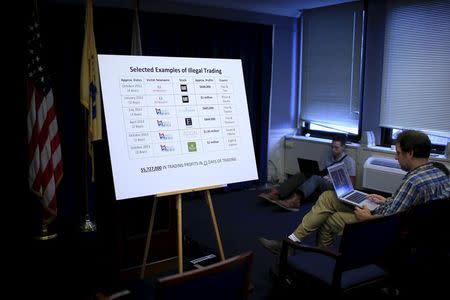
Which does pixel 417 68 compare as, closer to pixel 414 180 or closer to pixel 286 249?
pixel 414 180

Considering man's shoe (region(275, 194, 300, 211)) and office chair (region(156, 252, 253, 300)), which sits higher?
office chair (region(156, 252, 253, 300))

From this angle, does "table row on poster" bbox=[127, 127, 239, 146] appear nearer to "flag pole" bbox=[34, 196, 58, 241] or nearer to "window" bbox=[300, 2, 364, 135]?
"flag pole" bbox=[34, 196, 58, 241]

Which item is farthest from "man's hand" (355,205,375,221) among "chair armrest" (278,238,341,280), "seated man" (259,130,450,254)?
"chair armrest" (278,238,341,280)

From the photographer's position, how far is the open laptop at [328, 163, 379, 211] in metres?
2.85

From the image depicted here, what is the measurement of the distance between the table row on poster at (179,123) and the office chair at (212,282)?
1238mm

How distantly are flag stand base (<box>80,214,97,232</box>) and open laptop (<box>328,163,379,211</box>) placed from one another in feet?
7.43

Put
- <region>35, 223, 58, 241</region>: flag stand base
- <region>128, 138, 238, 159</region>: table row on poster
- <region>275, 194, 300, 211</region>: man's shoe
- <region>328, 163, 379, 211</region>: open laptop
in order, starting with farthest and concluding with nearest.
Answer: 1. <region>275, 194, 300, 211</region>: man's shoe
2. <region>35, 223, 58, 241</region>: flag stand base
3. <region>328, 163, 379, 211</region>: open laptop
4. <region>128, 138, 238, 159</region>: table row on poster

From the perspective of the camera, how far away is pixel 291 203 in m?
4.74

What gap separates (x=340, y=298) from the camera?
2.06m

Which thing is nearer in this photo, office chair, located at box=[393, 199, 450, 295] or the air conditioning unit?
office chair, located at box=[393, 199, 450, 295]

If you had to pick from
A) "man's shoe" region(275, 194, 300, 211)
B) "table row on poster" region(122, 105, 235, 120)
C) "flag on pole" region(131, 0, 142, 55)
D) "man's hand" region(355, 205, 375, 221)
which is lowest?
"man's shoe" region(275, 194, 300, 211)

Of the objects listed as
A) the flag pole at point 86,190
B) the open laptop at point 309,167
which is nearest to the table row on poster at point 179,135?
the flag pole at point 86,190

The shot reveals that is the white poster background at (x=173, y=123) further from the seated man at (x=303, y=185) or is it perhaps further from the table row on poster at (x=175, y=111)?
the seated man at (x=303, y=185)

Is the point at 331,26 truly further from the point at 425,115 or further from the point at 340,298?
the point at 340,298
